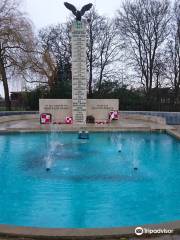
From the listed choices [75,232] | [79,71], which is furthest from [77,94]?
[75,232]

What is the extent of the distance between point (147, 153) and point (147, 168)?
96.9 inches

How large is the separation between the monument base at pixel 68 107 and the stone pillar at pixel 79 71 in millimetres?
1325

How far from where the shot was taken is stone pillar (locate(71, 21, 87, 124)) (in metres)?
19.8

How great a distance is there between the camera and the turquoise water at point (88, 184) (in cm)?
654

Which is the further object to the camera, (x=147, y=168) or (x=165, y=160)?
(x=165, y=160)

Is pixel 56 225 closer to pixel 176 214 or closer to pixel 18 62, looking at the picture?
pixel 176 214

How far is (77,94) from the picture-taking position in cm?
2023

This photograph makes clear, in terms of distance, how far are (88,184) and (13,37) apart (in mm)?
23202

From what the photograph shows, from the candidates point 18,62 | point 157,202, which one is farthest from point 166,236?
point 18,62

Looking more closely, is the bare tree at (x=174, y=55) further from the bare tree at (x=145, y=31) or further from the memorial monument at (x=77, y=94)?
the memorial monument at (x=77, y=94)

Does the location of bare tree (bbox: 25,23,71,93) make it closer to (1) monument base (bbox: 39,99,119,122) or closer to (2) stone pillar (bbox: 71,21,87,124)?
(1) monument base (bbox: 39,99,119,122)

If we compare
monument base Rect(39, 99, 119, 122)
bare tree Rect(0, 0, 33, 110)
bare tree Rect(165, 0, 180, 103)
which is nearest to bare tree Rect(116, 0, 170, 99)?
bare tree Rect(165, 0, 180, 103)

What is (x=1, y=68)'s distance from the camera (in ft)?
100

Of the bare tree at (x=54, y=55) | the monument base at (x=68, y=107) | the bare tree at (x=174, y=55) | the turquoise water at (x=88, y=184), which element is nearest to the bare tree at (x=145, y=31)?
the bare tree at (x=174, y=55)
